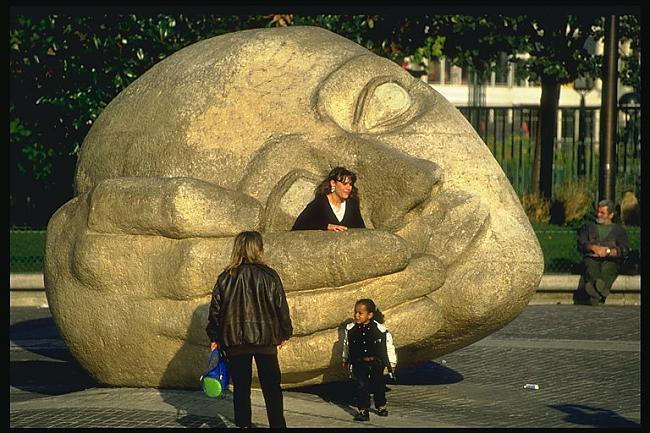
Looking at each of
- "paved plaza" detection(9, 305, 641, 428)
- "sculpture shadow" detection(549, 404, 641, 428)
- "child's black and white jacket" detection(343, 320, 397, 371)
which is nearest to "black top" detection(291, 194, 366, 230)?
"child's black and white jacket" detection(343, 320, 397, 371)

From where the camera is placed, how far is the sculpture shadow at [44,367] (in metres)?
13.5

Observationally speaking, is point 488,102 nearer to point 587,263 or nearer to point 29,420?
point 587,263

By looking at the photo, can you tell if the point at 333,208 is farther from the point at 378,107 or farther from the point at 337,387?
the point at 337,387

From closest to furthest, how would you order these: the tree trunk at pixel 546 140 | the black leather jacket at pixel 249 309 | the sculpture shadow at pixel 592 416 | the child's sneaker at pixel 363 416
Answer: the black leather jacket at pixel 249 309, the child's sneaker at pixel 363 416, the sculpture shadow at pixel 592 416, the tree trunk at pixel 546 140

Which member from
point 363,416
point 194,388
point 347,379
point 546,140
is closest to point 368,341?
point 363,416

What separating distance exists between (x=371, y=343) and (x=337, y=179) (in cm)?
137

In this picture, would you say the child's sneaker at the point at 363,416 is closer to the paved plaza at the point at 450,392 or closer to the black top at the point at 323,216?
the paved plaza at the point at 450,392

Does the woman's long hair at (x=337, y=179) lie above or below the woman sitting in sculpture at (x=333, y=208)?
above

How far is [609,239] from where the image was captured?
1875 cm

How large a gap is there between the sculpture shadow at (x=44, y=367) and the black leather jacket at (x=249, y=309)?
3177 mm

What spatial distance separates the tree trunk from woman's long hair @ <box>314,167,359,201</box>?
46.8 feet

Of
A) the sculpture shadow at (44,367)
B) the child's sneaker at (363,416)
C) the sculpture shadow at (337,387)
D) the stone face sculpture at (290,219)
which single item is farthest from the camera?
the sculpture shadow at (44,367)

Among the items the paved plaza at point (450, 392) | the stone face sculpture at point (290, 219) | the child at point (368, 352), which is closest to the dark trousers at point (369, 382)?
the child at point (368, 352)

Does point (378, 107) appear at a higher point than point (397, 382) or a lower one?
higher
